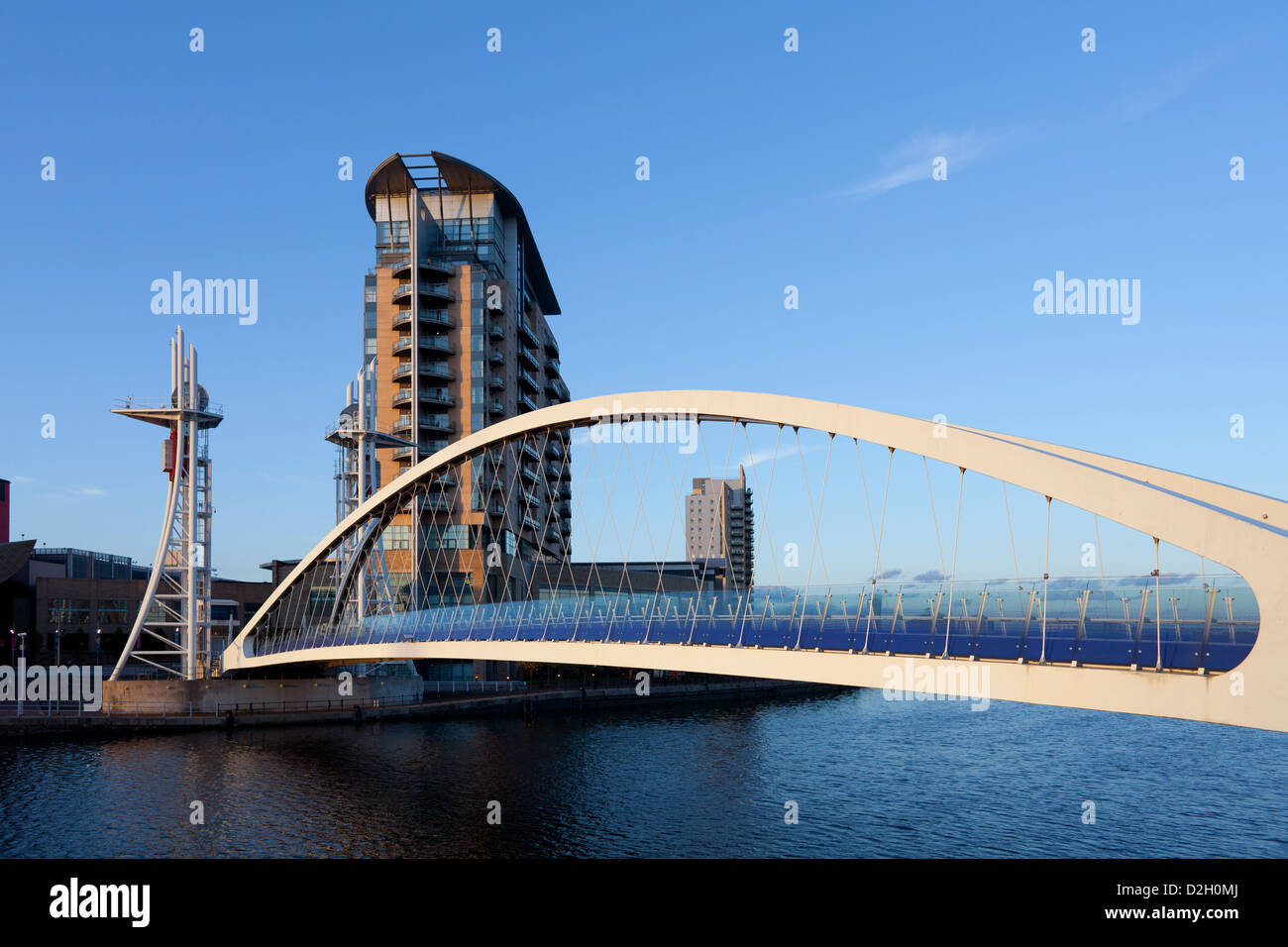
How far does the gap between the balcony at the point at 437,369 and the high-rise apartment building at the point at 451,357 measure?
0.09 m

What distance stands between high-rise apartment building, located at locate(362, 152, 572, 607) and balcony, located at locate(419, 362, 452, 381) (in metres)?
0.09

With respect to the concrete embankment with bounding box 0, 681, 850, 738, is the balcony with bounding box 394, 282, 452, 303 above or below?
above

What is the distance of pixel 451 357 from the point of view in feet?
232

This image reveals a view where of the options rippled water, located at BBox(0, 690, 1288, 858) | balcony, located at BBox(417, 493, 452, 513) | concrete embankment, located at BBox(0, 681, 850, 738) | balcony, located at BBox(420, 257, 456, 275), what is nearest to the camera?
rippled water, located at BBox(0, 690, 1288, 858)

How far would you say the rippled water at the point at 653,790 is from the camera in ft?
87.1

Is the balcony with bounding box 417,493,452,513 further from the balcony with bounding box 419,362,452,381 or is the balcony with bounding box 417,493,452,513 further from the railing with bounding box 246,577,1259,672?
the railing with bounding box 246,577,1259,672

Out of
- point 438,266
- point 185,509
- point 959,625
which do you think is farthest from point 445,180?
point 959,625

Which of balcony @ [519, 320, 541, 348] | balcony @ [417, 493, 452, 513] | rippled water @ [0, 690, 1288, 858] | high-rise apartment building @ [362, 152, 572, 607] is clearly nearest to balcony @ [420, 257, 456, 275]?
high-rise apartment building @ [362, 152, 572, 607]

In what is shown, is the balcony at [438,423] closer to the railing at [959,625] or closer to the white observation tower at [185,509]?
the white observation tower at [185,509]

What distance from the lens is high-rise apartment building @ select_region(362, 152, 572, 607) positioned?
2606 inches

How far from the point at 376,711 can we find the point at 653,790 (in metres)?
22.0

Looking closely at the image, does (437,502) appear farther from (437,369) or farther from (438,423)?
(437,369)
